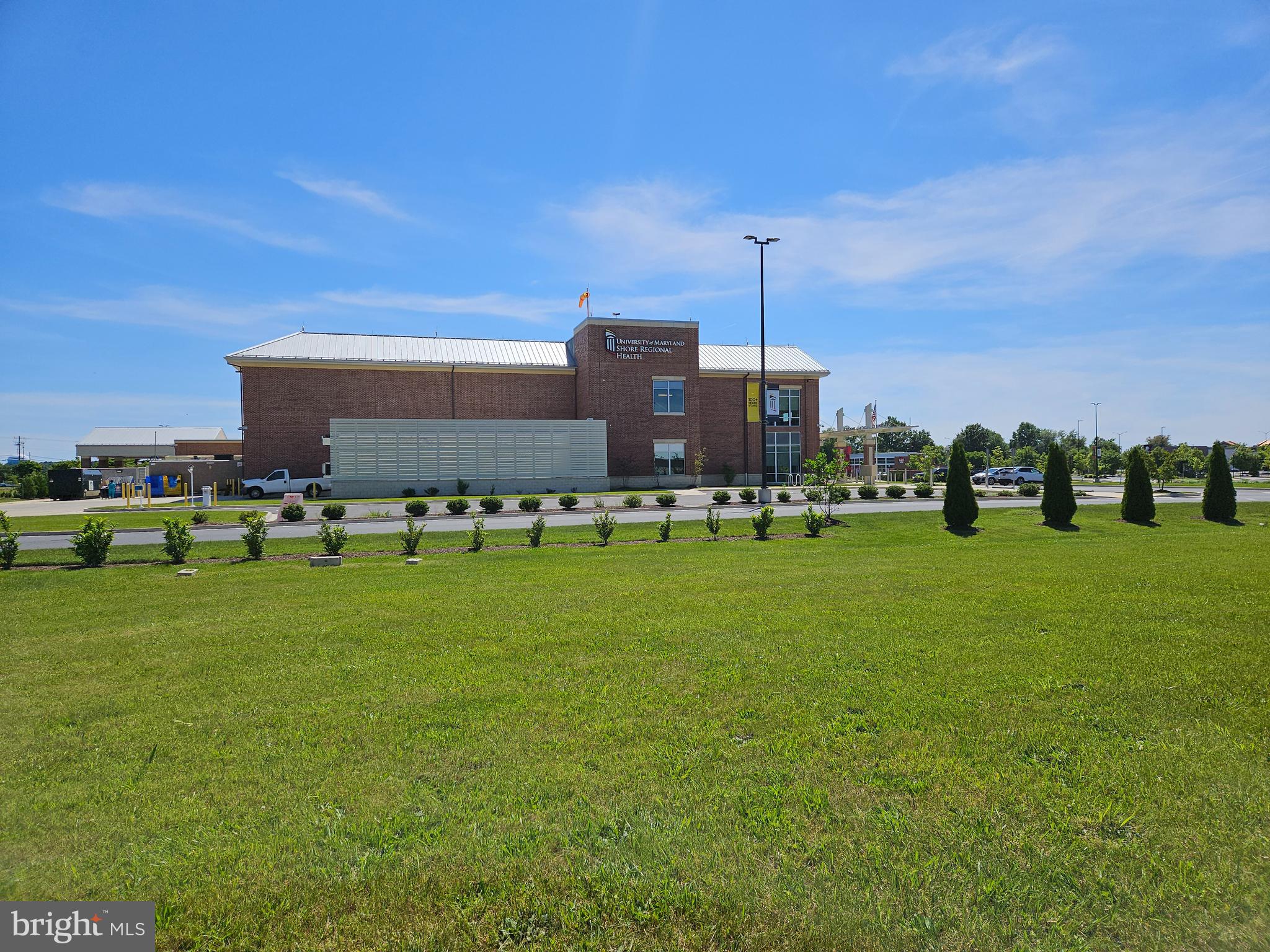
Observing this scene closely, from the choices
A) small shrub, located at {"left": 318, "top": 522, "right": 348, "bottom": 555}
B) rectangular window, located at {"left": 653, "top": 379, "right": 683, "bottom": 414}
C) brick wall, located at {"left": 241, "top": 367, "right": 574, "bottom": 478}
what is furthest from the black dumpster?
small shrub, located at {"left": 318, "top": 522, "right": 348, "bottom": 555}

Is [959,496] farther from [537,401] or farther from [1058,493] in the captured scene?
[537,401]

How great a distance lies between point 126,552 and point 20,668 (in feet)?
37.6

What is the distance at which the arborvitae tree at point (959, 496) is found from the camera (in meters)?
23.6

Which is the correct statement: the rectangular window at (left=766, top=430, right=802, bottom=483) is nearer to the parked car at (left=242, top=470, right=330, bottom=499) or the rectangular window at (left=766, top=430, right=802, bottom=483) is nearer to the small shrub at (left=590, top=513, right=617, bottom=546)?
the parked car at (left=242, top=470, right=330, bottom=499)

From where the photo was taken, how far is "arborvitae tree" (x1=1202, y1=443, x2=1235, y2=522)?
2497cm

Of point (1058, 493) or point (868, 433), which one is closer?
point (1058, 493)

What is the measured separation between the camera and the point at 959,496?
77.9 feet

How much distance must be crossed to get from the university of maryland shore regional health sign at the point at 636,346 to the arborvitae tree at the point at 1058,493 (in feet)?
94.2

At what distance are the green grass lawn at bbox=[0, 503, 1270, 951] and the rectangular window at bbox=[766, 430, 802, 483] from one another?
4534cm

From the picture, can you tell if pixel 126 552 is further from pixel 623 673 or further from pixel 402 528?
pixel 623 673

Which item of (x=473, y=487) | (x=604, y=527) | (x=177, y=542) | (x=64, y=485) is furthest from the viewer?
(x=64, y=485)

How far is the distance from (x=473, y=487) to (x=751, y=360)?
1004 inches

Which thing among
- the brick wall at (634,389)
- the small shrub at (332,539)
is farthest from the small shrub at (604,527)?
the brick wall at (634,389)

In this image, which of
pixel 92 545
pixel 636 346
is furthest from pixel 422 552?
pixel 636 346
